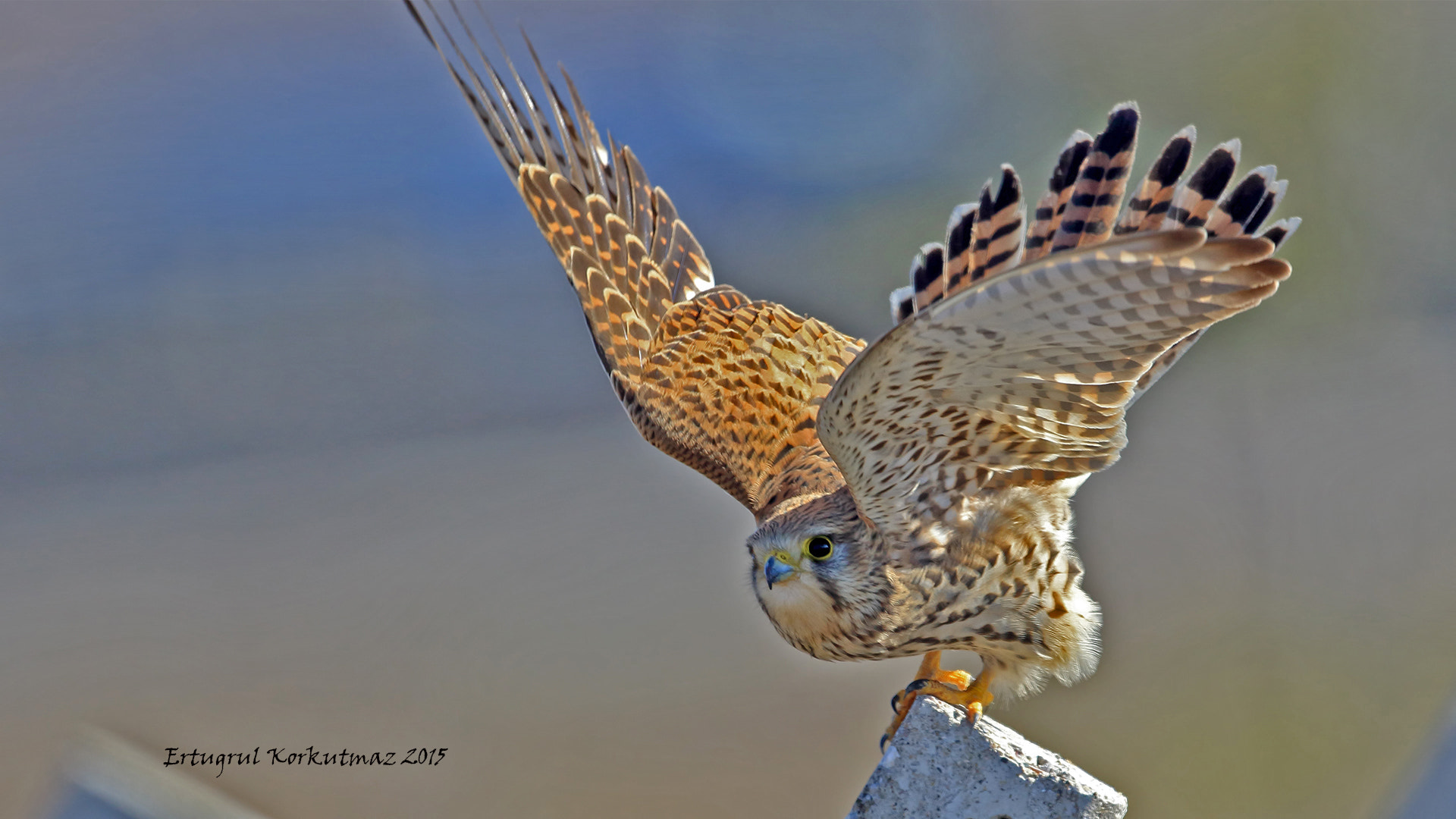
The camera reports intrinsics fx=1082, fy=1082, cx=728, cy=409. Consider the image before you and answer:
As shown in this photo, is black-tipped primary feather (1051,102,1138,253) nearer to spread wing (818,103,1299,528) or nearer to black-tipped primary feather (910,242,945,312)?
spread wing (818,103,1299,528)

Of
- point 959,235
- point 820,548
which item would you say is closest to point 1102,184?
point 959,235

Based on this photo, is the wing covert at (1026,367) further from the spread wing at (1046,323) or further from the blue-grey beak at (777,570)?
the blue-grey beak at (777,570)

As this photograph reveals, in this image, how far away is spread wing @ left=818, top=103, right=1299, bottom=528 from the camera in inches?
47.4

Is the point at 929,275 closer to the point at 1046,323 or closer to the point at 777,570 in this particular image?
the point at 1046,323

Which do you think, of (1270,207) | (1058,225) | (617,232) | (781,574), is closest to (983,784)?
(781,574)

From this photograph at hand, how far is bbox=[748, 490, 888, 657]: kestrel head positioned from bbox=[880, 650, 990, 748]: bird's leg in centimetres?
17

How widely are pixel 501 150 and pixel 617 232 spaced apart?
0.29 m

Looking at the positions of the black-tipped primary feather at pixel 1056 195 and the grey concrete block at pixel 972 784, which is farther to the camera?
the black-tipped primary feather at pixel 1056 195

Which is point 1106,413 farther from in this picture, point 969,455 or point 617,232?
point 617,232

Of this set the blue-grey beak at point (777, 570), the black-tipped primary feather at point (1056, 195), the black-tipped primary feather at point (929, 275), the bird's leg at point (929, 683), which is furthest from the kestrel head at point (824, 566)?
the black-tipped primary feather at point (1056, 195)

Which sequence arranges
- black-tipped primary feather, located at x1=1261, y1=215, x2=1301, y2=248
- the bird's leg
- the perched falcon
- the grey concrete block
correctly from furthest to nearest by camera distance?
the bird's leg, black-tipped primary feather, located at x1=1261, y1=215, x2=1301, y2=248, the perched falcon, the grey concrete block

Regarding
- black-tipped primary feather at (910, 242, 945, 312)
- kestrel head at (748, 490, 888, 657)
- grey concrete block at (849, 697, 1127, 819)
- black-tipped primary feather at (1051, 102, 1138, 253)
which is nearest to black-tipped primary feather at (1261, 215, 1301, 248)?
black-tipped primary feather at (1051, 102, 1138, 253)

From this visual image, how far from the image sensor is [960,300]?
1.20 meters

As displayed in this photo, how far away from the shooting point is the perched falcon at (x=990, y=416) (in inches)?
48.6
